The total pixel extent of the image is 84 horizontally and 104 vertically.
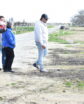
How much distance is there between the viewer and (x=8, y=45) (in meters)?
11.7

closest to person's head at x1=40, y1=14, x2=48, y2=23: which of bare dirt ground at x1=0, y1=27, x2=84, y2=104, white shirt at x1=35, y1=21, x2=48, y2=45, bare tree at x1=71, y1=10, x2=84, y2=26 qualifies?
white shirt at x1=35, y1=21, x2=48, y2=45

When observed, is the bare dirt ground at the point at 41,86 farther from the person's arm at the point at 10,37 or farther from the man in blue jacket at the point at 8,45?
the person's arm at the point at 10,37

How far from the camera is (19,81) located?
385 inches

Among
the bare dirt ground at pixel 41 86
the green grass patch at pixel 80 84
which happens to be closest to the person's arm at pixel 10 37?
the bare dirt ground at pixel 41 86

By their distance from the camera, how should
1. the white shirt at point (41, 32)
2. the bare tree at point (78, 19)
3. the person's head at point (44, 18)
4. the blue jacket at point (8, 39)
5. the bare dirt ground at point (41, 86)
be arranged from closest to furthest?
the bare dirt ground at point (41, 86), the white shirt at point (41, 32), the person's head at point (44, 18), the blue jacket at point (8, 39), the bare tree at point (78, 19)

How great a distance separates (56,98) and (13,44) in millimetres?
4274

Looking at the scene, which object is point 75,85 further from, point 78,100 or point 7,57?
point 7,57

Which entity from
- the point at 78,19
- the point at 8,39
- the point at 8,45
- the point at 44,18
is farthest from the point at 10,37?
the point at 78,19

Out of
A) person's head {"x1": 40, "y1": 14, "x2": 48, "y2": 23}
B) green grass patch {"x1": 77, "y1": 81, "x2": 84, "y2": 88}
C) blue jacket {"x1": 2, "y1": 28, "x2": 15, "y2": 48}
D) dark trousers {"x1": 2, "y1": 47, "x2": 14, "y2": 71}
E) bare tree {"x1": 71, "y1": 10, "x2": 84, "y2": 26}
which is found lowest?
bare tree {"x1": 71, "y1": 10, "x2": 84, "y2": 26}

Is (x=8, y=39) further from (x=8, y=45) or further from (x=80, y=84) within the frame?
(x=80, y=84)

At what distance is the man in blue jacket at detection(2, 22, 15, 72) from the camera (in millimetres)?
11633

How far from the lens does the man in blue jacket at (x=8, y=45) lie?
38.2ft

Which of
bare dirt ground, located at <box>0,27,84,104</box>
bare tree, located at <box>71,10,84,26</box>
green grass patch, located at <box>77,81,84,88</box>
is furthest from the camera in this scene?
bare tree, located at <box>71,10,84,26</box>

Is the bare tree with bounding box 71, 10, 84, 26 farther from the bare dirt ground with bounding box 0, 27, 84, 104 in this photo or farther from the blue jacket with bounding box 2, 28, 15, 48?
the blue jacket with bounding box 2, 28, 15, 48
